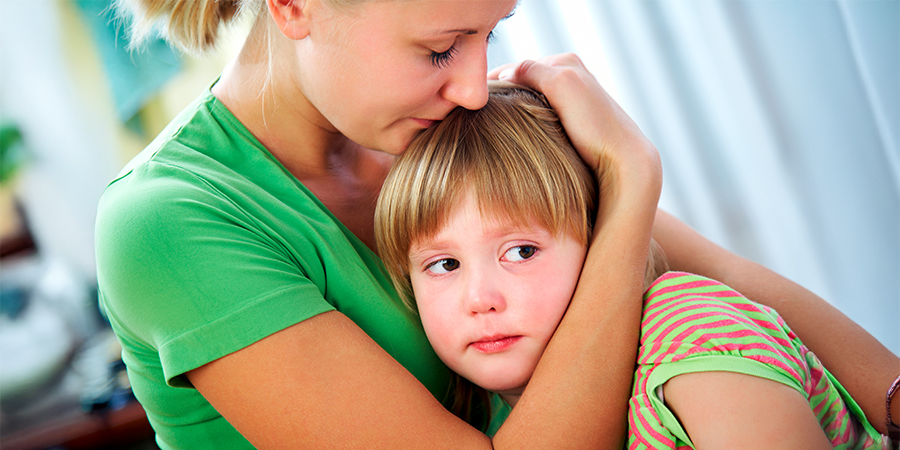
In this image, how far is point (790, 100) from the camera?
148cm

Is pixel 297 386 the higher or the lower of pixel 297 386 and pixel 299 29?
the lower

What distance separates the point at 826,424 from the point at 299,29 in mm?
907

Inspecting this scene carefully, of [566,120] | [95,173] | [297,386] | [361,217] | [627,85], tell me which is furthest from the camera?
[95,173]

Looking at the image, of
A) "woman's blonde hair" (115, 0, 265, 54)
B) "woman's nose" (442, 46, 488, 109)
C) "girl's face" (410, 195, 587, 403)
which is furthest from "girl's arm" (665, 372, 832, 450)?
"woman's blonde hair" (115, 0, 265, 54)

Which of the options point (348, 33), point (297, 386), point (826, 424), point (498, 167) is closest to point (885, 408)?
point (826, 424)

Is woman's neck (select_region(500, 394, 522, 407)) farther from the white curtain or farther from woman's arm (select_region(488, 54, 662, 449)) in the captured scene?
the white curtain

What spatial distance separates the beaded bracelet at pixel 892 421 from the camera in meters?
0.83

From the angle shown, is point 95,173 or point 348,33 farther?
point 95,173

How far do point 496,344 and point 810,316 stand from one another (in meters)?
0.54

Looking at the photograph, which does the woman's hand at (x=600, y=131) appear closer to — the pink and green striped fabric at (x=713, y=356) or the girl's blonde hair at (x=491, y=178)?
the girl's blonde hair at (x=491, y=178)

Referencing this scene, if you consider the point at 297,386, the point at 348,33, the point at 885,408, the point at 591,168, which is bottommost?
the point at 885,408

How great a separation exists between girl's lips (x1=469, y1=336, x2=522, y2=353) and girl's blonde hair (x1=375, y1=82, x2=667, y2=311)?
16 centimetres

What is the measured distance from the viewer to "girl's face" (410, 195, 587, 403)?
831mm

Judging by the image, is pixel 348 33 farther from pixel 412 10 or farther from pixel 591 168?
pixel 591 168
